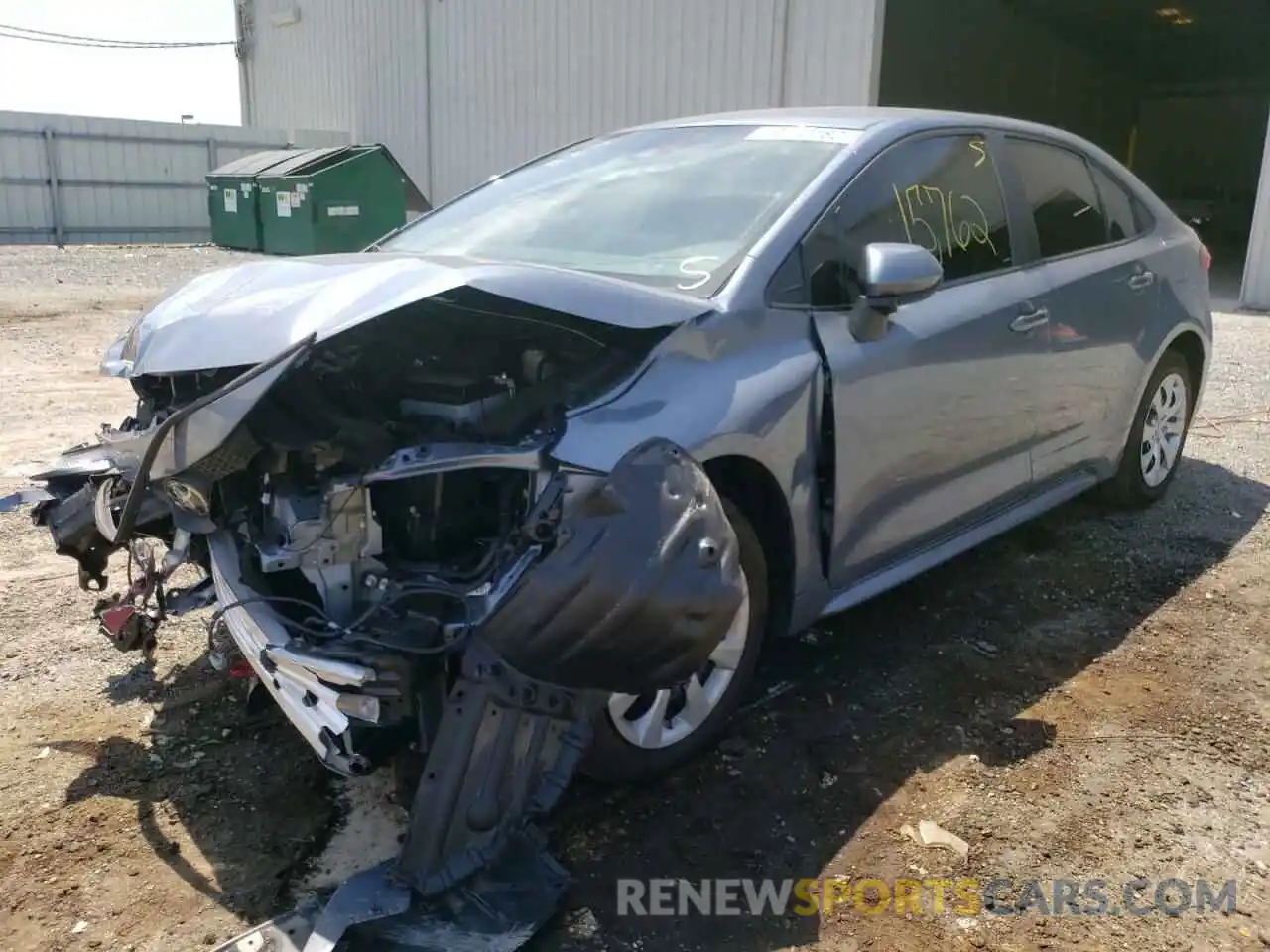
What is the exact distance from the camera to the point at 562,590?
2.28 metres

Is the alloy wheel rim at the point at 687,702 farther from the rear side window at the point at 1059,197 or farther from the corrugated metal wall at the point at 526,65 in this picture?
the corrugated metal wall at the point at 526,65

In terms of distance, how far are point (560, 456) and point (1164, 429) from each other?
3.72m

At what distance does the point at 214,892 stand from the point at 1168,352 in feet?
14.7

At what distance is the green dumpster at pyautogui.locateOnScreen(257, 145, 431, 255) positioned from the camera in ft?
56.0

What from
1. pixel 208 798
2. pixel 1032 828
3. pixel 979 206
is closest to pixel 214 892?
pixel 208 798

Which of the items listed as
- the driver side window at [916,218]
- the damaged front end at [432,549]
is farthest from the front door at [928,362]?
the damaged front end at [432,549]

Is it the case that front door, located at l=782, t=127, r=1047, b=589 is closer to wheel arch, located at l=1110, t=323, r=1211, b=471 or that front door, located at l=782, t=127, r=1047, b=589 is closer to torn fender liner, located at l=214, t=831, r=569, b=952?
wheel arch, located at l=1110, t=323, r=1211, b=471

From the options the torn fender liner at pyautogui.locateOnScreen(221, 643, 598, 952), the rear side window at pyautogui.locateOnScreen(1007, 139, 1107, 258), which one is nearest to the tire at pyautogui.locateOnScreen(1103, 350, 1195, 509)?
the rear side window at pyautogui.locateOnScreen(1007, 139, 1107, 258)

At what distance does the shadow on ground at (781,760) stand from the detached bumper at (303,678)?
1.47ft

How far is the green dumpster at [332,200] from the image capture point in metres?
17.1

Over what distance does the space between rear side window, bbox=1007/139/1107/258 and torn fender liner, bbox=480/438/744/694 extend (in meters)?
2.45

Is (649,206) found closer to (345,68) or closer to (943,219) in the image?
(943,219)

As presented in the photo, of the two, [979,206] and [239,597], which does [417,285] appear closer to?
[239,597]

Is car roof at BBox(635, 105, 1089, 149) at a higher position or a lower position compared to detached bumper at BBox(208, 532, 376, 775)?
higher
